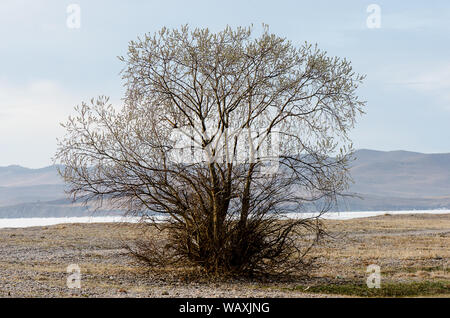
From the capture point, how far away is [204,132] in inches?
736

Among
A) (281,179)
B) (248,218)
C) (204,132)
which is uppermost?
(204,132)

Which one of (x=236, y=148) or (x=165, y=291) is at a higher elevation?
(x=236, y=148)

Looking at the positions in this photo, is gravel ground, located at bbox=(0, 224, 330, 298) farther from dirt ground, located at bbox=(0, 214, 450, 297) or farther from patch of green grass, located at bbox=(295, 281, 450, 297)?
patch of green grass, located at bbox=(295, 281, 450, 297)

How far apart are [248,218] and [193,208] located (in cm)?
169

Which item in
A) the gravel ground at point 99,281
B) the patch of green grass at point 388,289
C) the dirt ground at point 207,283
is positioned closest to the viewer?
the gravel ground at point 99,281

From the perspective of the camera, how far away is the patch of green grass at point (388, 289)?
15.9 meters

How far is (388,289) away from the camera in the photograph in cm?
1662

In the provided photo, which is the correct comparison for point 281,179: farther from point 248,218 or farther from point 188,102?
point 188,102

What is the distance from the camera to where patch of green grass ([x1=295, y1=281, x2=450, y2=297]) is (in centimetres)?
1590

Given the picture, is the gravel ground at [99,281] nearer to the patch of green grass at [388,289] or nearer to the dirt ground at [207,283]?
the dirt ground at [207,283]


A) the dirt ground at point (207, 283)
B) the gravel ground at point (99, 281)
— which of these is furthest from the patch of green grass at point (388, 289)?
the gravel ground at point (99, 281)

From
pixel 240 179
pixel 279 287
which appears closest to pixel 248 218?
pixel 240 179

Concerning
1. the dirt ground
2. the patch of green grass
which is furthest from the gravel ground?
the patch of green grass

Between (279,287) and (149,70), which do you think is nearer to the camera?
(279,287)
